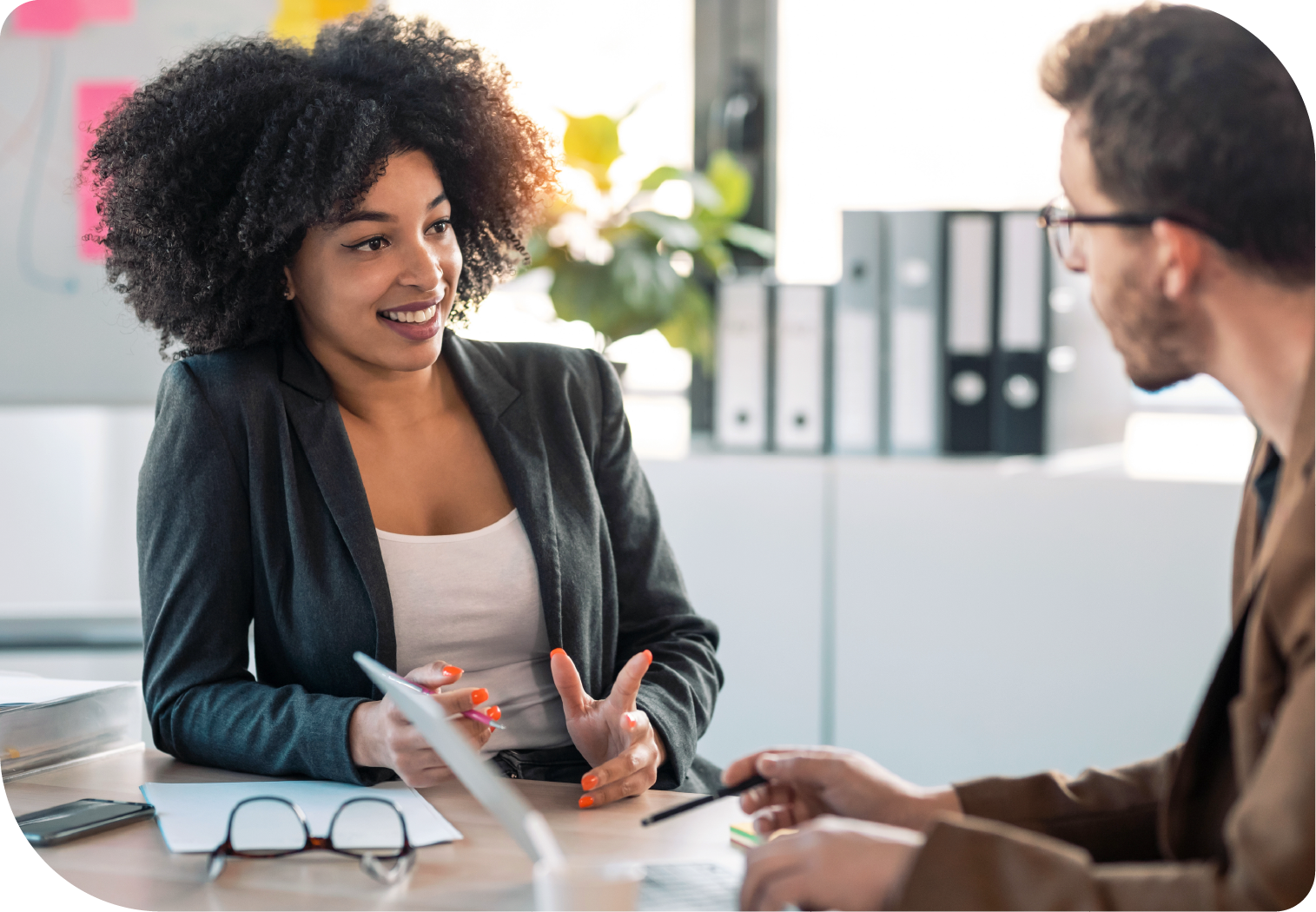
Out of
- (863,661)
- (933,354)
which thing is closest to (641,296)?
(933,354)

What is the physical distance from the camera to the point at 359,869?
3.57ft

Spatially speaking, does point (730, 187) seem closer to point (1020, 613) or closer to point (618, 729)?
point (1020, 613)

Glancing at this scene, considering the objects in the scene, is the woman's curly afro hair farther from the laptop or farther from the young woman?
the laptop

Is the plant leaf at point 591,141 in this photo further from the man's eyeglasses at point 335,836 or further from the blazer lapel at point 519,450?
the man's eyeglasses at point 335,836

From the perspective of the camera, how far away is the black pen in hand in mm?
1172

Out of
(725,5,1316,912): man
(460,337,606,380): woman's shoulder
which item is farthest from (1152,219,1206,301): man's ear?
(460,337,606,380): woman's shoulder

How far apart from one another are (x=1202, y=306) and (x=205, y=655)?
1.10 meters

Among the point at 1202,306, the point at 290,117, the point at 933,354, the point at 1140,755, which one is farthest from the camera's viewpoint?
the point at 933,354

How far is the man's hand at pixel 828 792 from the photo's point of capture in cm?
111

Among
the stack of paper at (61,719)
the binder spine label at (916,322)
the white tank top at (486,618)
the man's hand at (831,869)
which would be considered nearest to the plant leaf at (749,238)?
the binder spine label at (916,322)

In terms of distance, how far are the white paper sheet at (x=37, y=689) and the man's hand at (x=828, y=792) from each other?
76cm

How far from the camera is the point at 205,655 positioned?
1426 mm

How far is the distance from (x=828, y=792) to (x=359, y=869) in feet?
1.38

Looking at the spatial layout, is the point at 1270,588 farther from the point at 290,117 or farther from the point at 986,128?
the point at 986,128
